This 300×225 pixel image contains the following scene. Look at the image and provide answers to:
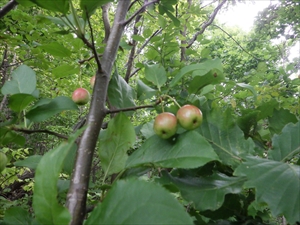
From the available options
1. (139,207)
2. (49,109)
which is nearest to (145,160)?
(139,207)

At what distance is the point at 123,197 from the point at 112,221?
0.13 feet

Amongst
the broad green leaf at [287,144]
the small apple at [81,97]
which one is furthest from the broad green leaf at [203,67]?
the small apple at [81,97]

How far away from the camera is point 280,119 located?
782 millimetres

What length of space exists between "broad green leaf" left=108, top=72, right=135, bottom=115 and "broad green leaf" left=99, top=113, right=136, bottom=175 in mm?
159

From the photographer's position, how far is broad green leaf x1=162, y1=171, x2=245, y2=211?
56 cm

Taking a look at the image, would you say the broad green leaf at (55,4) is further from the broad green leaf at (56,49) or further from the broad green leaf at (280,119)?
the broad green leaf at (280,119)

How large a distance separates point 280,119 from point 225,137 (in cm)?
20

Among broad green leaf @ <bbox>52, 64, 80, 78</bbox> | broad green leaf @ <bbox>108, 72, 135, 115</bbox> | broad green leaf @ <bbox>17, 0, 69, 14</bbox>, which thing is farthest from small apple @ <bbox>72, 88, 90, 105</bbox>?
broad green leaf @ <bbox>17, 0, 69, 14</bbox>

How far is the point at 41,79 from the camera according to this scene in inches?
187

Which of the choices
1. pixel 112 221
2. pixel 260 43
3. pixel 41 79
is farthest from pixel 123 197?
pixel 260 43

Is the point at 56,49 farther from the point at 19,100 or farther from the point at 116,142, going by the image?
the point at 116,142

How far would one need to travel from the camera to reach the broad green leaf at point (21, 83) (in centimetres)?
77

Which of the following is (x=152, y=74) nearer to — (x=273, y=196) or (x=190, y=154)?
(x=190, y=154)

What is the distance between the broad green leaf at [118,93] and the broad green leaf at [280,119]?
459mm
